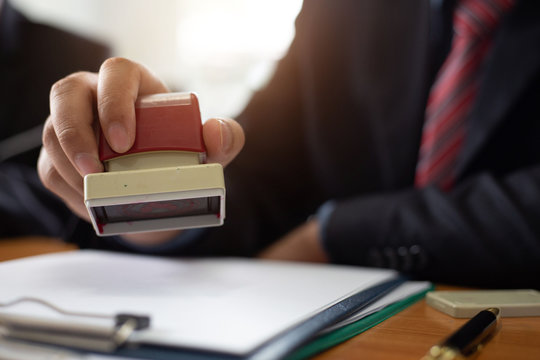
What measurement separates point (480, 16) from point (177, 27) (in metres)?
0.57

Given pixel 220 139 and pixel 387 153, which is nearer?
pixel 220 139

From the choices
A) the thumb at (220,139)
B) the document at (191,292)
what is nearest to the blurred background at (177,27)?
the thumb at (220,139)

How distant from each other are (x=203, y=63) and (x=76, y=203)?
3.49ft

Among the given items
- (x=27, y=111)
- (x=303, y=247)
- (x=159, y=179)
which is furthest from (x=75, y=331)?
(x=27, y=111)

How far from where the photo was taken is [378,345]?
0.24 m

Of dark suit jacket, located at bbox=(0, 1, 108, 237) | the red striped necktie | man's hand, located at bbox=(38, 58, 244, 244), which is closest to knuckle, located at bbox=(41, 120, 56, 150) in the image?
man's hand, located at bbox=(38, 58, 244, 244)

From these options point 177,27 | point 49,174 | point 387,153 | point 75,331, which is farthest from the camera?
point 177,27

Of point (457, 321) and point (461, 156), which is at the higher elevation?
point (461, 156)

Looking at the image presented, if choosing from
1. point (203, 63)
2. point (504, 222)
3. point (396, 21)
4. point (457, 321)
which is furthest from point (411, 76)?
point (203, 63)

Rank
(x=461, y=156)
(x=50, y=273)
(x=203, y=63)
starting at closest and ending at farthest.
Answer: (x=50, y=273) < (x=461, y=156) < (x=203, y=63)

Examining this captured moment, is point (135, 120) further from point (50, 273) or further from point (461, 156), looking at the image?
point (461, 156)

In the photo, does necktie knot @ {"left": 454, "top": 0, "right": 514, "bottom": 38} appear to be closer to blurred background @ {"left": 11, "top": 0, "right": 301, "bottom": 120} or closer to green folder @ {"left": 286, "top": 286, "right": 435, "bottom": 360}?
blurred background @ {"left": 11, "top": 0, "right": 301, "bottom": 120}

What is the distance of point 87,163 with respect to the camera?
0.82 ft

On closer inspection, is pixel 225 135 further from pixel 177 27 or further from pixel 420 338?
pixel 177 27
